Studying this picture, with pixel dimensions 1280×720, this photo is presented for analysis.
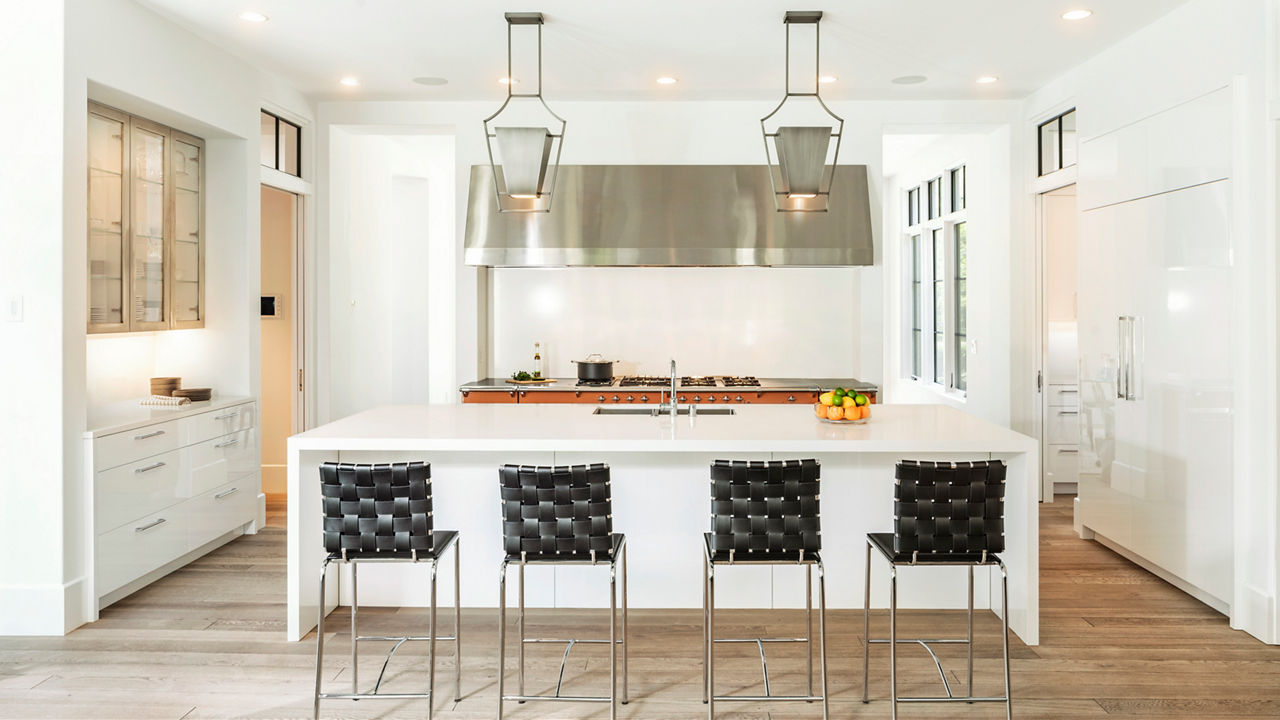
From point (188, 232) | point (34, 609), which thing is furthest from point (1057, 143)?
point (34, 609)

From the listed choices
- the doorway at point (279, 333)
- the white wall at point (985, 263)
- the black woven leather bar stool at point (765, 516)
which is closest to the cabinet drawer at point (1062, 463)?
the white wall at point (985, 263)

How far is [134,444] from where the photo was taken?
3.99 metres

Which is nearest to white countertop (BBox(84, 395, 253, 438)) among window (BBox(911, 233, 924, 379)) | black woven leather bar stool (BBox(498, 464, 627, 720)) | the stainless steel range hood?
the stainless steel range hood

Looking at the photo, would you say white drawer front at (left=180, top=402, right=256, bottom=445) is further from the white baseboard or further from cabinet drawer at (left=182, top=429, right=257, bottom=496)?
the white baseboard

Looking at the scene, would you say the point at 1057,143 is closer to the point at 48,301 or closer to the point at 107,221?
the point at 107,221

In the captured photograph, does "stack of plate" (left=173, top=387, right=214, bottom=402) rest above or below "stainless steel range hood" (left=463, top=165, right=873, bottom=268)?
below

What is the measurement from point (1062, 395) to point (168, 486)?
5813 millimetres

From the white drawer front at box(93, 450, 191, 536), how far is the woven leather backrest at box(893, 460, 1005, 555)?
334cm

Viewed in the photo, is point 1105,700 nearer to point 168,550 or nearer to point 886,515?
point 886,515

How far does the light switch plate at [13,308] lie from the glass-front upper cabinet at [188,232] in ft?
3.68

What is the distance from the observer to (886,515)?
151 inches

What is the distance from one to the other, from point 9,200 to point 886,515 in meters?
3.99

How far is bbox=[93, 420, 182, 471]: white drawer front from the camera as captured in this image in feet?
12.3

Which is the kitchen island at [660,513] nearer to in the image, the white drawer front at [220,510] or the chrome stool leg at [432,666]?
the chrome stool leg at [432,666]
